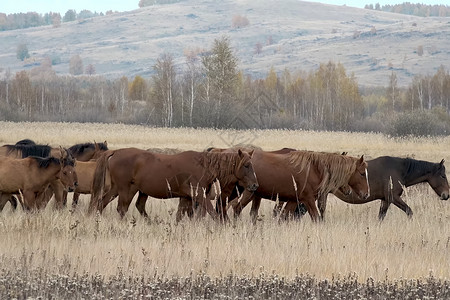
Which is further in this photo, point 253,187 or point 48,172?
point 48,172

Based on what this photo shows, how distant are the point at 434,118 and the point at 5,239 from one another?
35215 millimetres

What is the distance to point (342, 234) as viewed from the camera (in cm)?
1009

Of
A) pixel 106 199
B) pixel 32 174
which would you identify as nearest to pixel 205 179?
pixel 106 199

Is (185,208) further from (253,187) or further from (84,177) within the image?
(84,177)

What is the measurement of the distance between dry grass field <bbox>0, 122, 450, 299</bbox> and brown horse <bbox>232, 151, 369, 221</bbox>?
0.62 m

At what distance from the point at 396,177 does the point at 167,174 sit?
4.30 meters

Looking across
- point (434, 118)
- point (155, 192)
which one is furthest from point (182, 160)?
point (434, 118)

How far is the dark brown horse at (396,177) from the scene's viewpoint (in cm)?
1305

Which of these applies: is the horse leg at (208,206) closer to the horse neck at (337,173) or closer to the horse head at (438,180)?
the horse neck at (337,173)

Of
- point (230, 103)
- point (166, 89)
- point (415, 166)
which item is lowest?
point (230, 103)

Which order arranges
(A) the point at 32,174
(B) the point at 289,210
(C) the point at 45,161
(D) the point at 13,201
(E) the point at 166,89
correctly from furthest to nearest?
(E) the point at 166,89
(D) the point at 13,201
(C) the point at 45,161
(A) the point at 32,174
(B) the point at 289,210

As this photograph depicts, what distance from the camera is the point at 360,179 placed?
463 inches

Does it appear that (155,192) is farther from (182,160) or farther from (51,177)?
(51,177)

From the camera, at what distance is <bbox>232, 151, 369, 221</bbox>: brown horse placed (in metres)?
11.7
